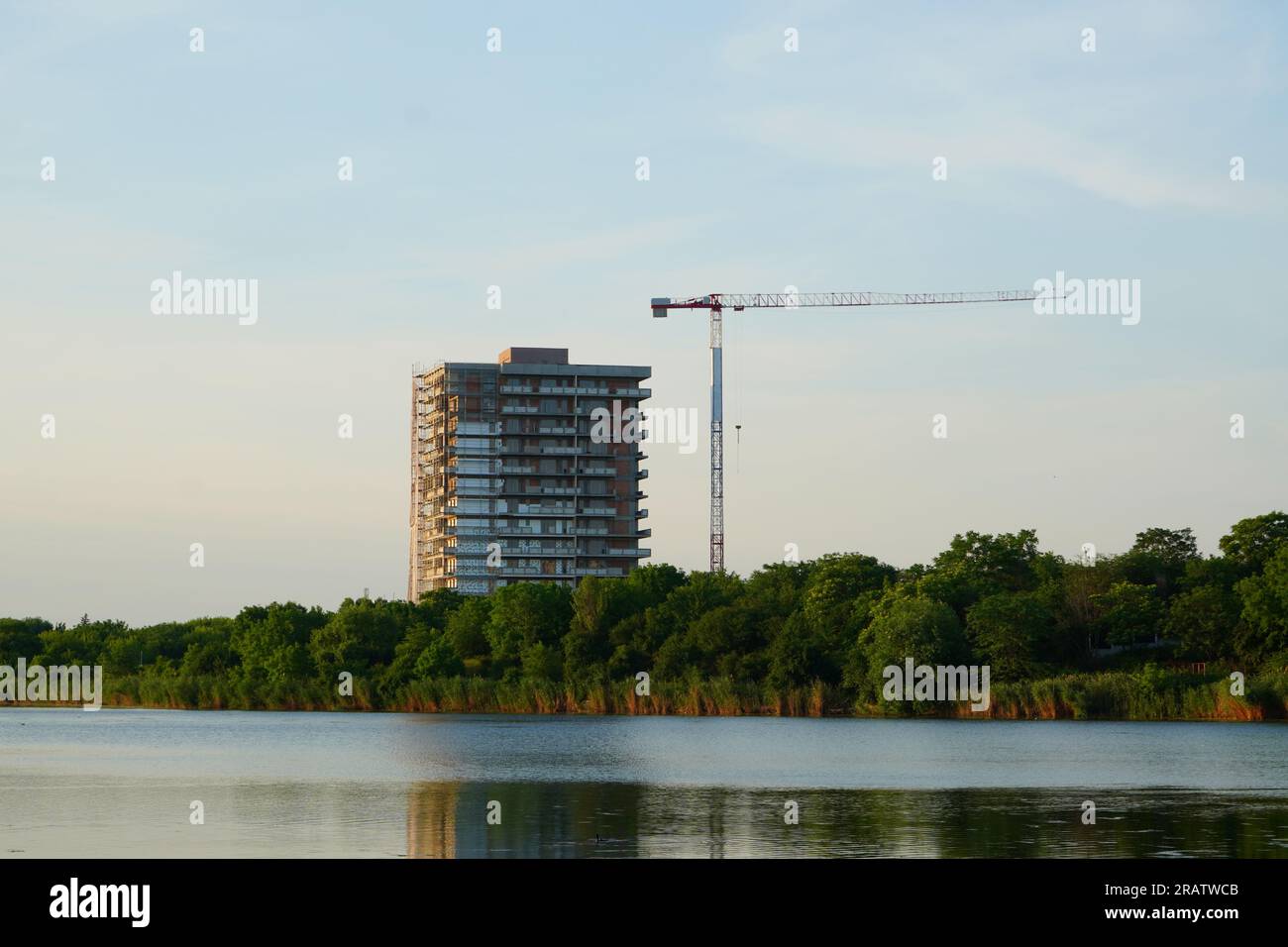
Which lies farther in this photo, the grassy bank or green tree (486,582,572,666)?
green tree (486,582,572,666)

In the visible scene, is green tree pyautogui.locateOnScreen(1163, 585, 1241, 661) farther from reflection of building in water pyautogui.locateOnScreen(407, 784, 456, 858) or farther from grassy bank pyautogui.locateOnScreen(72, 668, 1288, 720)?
reflection of building in water pyautogui.locateOnScreen(407, 784, 456, 858)

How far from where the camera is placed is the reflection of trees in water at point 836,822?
34719 mm

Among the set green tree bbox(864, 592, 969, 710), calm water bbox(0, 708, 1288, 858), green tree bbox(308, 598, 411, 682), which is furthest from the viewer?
green tree bbox(308, 598, 411, 682)

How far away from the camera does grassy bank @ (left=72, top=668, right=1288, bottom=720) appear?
3981 inches

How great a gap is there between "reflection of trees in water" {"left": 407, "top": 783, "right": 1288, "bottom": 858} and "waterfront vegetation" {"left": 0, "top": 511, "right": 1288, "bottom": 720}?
53013 millimetres

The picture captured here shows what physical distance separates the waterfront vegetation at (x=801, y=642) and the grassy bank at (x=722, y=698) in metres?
0.14

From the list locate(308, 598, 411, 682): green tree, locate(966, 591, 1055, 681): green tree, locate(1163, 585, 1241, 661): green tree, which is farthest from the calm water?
locate(308, 598, 411, 682): green tree

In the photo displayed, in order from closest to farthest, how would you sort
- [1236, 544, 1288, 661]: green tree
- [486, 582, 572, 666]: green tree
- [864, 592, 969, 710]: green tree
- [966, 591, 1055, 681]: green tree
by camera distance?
[1236, 544, 1288, 661]: green tree < [864, 592, 969, 710]: green tree < [966, 591, 1055, 681]: green tree < [486, 582, 572, 666]: green tree

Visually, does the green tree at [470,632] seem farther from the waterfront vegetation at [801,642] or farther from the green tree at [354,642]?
the green tree at [354,642]

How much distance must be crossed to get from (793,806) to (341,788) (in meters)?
15.8
